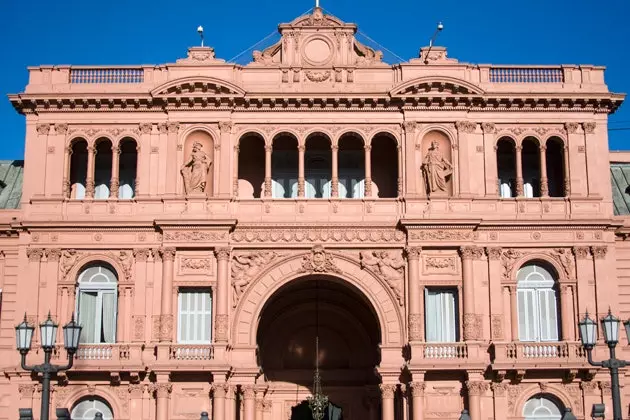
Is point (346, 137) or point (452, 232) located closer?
point (452, 232)

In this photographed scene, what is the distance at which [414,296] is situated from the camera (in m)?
43.2

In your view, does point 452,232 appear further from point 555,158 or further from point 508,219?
point 555,158

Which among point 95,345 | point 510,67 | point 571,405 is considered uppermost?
point 510,67

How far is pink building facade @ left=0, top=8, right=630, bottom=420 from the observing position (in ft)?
140

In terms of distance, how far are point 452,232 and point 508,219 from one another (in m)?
2.62

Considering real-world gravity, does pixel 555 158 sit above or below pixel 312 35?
below

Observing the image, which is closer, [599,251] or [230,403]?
[230,403]

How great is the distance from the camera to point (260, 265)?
43.9 m

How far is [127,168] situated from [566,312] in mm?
21262

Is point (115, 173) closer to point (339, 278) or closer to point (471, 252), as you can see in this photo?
point (339, 278)

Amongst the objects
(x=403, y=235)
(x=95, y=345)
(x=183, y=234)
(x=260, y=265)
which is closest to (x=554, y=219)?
(x=403, y=235)

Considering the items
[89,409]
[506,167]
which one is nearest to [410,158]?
[506,167]

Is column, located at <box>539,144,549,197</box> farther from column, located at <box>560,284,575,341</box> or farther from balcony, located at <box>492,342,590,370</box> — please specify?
balcony, located at <box>492,342,590,370</box>

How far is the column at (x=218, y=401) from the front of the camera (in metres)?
41.9
